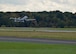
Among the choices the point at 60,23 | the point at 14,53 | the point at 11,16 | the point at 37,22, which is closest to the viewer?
the point at 14,53

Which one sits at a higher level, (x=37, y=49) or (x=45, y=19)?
(x=37, y=49)

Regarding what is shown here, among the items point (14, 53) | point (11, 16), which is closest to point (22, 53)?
point (14, 53)

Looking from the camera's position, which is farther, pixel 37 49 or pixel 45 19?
pixel 45 19

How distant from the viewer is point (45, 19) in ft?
393

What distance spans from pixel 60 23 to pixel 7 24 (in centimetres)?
2047

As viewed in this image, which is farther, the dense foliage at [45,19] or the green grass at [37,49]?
the dense foliage at [45,19]

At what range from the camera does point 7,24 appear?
365 feet

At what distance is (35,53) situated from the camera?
66.7 ft

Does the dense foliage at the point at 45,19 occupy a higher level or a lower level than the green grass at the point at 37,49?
lower

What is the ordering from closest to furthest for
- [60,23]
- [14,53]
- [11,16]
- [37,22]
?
[14,53] → [60,23] → [37,22] → [11,16]

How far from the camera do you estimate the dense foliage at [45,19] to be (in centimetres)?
10912

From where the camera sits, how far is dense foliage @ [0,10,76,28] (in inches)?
4296

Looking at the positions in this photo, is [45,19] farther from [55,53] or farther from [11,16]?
[55,53]

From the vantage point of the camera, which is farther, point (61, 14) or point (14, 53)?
point (61, 14)
